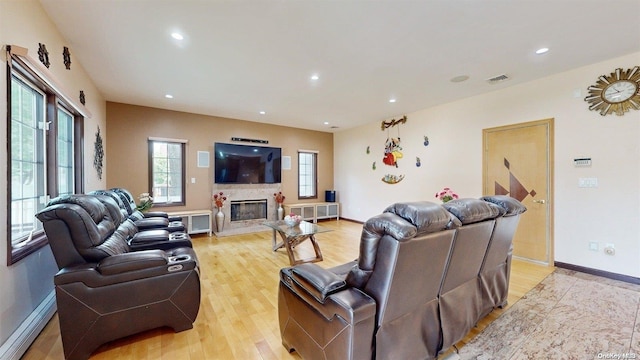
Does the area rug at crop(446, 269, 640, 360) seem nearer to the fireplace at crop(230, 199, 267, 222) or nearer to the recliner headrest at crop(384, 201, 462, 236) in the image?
the recliner headrest at crop(384, 201, 462, 236)

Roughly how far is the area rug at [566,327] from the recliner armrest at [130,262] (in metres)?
2.22

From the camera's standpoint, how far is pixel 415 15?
221 cm

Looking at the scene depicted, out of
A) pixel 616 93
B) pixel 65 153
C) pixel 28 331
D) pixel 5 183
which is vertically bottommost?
pixel 28 331

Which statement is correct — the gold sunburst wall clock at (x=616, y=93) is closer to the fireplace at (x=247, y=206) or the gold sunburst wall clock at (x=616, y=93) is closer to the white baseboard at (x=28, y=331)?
the fireplace at (x=247, y=206)

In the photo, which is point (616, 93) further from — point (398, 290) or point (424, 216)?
point (398, 290)

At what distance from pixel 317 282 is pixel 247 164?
197 inches

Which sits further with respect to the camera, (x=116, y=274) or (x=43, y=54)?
(x=43, y=54)

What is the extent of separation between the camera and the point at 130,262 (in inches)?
70.5

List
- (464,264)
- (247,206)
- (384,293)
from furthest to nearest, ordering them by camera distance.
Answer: (247,206) < (464,264) < (384,293)

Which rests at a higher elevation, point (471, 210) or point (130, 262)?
point (471, 210)

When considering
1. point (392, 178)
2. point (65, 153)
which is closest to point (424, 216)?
point (65, 153)

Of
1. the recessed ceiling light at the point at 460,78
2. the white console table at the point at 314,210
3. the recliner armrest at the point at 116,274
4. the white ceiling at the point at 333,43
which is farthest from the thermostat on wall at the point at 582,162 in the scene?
the white console table at the point at 314,210

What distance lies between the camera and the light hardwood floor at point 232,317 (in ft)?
5.92

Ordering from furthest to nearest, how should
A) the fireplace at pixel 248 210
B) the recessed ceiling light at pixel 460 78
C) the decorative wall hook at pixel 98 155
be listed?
the fireplace at pixel 248 210 → the decorative wall hook at pixel 98 155 → the recessed ceiling light at pixel 460 78
